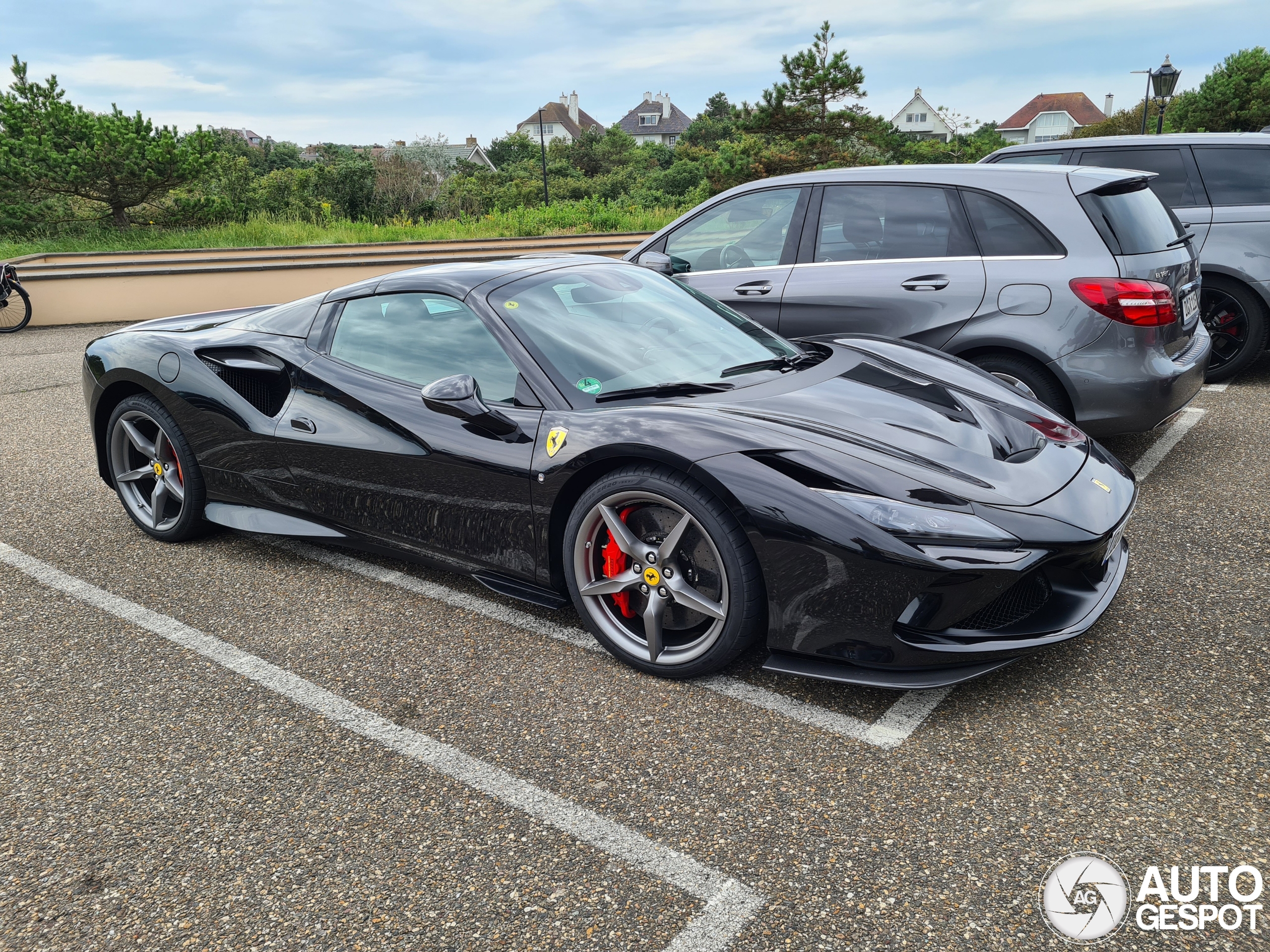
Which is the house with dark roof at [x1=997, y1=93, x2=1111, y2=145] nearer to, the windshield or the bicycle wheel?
the bicycle wheel

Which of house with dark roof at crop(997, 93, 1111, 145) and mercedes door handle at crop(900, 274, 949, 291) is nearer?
mercedes door handle at crop(900, 274, 949, 291)

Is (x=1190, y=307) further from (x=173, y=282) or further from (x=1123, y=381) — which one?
(x=173, y=282)

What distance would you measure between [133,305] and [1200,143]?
527 inches

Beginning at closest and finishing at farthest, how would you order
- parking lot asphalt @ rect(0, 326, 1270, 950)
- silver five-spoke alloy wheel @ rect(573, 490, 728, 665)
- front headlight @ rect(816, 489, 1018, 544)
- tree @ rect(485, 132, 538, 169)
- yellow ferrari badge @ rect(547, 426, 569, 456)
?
1. parking lot asphalt @ rect(0, 326, 1270, 950)
2. front headlight @ rect(816, 489, 1018, 544)
3. silver five-spoke alloy wheel @ rect(573, 490, 728, 665)
4. yellow ferrari badge @ rect(547, 426, 569, 456)
5. tree @ rect(485, 132, 538, 169)

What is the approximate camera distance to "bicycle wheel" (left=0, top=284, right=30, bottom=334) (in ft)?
40.2

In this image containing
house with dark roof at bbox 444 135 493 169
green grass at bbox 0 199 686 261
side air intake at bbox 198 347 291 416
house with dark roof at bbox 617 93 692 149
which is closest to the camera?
side air intake at bbox 198 347 291 416

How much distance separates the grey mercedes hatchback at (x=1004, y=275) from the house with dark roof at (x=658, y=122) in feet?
391

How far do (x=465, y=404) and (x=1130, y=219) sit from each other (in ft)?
11.9

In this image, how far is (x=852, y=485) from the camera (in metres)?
2.58

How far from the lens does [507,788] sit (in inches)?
96.3

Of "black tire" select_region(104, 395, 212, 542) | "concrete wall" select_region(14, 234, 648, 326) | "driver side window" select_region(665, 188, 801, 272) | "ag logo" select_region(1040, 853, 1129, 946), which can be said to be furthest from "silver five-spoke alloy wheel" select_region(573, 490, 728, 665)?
"concrete wall" select_region(14, 234, 648, 326)

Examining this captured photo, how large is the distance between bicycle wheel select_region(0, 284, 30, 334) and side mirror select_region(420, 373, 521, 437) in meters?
11.9

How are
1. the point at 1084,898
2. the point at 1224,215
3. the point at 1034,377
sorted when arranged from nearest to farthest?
the point at 1084,898, the point at 1034,377, the point at 1224,215

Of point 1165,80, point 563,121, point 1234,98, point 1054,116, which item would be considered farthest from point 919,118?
point 1165,80
